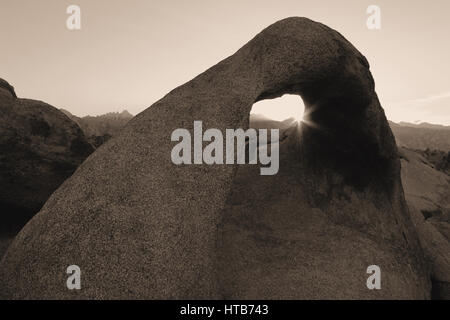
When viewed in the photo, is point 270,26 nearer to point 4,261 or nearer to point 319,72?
point 319,72

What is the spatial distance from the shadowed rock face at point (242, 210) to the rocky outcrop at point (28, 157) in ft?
5.15

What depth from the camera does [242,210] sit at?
4496 millimetres

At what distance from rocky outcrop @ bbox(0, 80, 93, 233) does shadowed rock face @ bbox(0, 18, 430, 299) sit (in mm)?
1571

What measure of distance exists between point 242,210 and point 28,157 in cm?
275

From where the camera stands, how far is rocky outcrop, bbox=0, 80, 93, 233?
3.81 metres

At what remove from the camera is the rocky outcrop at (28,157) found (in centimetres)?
381

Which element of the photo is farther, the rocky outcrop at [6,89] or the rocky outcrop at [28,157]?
the rocky outcrop at [6,89]

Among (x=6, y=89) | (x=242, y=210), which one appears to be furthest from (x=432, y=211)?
(x=6, y=89)

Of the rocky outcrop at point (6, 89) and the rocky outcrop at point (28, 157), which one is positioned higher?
the rocky outcrop at point (6, 89)

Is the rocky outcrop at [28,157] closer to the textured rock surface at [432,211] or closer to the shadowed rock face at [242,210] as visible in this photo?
the shadowed rock face at [242,210]

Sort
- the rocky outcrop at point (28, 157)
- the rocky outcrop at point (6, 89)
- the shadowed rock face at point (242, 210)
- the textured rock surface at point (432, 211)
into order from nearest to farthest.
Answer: the shadowed rock face at point (242, 210) → the rocky outcrop at point (28, 157) → the rocky outcrop at point (6, 89) → the textured rock surface at point (432, 211)

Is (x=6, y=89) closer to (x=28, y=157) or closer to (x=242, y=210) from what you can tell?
(x=28, y=157)

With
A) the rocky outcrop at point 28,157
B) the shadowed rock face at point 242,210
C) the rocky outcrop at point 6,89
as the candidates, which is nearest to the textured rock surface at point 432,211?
the shadowed rock face at point 242,210

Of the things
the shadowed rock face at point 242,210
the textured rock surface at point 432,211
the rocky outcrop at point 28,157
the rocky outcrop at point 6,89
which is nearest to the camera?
the shadowed rock face at point 242,210
